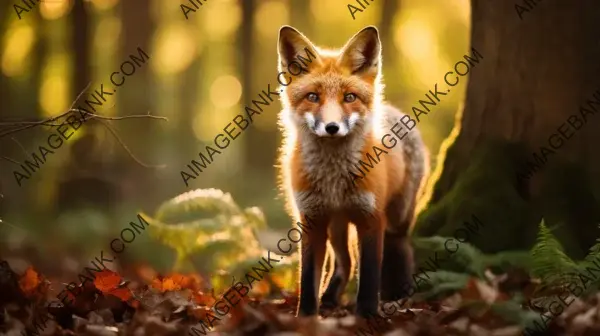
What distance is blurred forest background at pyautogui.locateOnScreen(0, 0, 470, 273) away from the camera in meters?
14.8

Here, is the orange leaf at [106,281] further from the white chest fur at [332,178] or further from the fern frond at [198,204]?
the fern frond at [198,204]

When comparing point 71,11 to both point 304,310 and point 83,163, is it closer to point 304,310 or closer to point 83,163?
point 83,163

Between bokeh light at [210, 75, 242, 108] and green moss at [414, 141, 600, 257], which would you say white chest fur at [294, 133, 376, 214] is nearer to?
green moss at [414, 141, 600, 257]

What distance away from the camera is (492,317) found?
4.15m

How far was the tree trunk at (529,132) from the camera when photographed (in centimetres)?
621

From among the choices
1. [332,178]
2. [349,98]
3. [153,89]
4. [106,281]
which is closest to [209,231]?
[332,178]

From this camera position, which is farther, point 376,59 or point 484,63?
point 484,63

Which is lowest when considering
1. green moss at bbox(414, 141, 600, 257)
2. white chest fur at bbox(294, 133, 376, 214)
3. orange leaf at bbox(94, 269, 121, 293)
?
orange leaf at bbox(94, 269, 121, 293)

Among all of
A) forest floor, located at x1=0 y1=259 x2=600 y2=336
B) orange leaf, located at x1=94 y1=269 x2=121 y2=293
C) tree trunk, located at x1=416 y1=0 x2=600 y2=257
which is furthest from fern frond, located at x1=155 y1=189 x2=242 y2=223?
orange leaf, located at x1=94 y1=269 x2=121 y2=293

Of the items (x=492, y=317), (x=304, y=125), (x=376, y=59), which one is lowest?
(x=492, y=317)

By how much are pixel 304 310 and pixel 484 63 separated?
317 cm

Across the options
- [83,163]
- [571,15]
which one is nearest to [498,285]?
[571,15]

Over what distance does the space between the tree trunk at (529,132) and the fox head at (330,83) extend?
5.61 feet

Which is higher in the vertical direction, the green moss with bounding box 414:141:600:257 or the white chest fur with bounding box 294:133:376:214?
the green moss with bounding box 414:141:600:257
